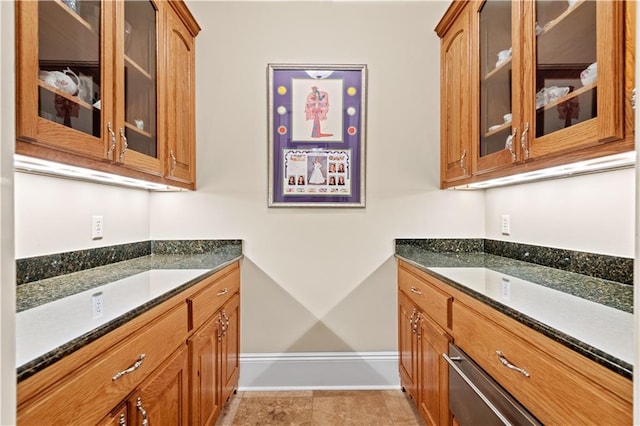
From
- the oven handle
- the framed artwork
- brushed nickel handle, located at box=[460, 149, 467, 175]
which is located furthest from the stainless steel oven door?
the framed artwork

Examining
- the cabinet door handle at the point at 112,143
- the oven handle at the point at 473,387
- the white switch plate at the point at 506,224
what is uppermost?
the cabinet door handle at the point at 112,143

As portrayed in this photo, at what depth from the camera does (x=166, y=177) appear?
1871 millimetres

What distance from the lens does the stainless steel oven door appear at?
95 cm

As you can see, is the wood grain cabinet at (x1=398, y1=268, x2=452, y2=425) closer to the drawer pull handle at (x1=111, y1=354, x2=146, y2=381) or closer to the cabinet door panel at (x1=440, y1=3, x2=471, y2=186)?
the cabinet door panel at (x1=440, y1=3, x2=471, y2=186)

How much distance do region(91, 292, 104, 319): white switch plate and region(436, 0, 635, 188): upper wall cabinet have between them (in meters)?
1.48

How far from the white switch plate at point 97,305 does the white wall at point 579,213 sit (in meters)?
1.80

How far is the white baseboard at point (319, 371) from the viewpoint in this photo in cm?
235

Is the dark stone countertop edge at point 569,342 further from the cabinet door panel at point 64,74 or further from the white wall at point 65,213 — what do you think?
the white wall at point 65,213

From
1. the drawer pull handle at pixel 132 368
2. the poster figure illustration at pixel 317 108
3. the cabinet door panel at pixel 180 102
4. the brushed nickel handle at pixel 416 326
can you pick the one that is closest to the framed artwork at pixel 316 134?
the poster figure illustration at pixel 317 108

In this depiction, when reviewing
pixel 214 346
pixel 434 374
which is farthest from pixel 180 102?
pixel 434 374

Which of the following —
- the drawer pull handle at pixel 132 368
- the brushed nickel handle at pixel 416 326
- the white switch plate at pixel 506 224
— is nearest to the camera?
the drawer pull handle at pixel 132 368

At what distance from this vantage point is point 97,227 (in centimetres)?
176

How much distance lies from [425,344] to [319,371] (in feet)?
2.98

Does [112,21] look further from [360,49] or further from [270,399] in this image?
[270,399]
